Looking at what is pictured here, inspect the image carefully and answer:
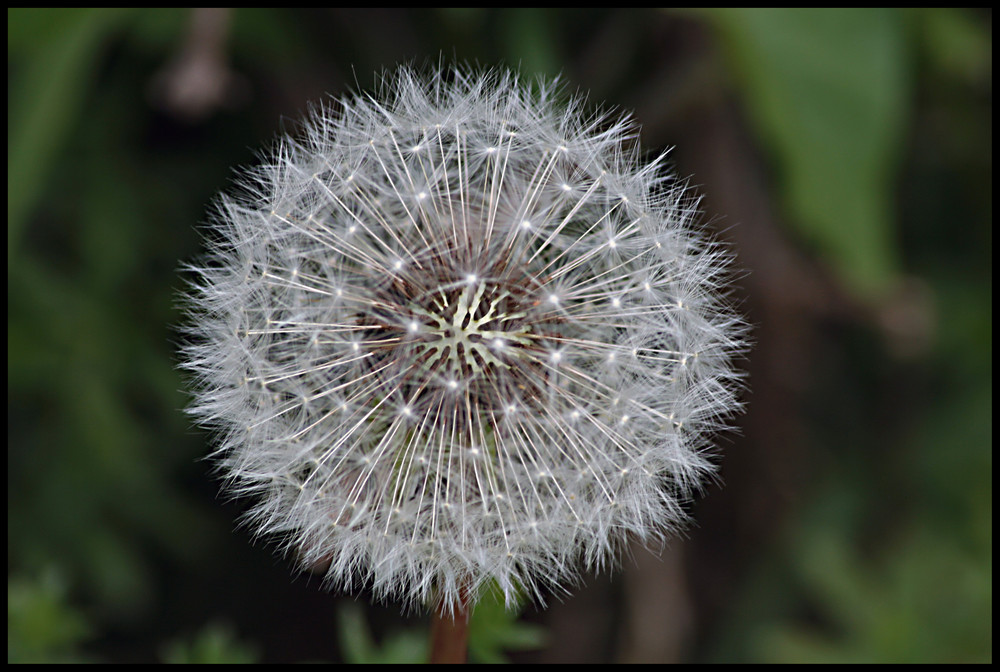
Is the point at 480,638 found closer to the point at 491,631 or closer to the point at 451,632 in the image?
the point at 491,631

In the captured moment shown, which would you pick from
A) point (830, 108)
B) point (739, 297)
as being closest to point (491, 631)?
point (739, 297)

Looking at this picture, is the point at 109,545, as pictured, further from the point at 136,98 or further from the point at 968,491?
the point at 968,491

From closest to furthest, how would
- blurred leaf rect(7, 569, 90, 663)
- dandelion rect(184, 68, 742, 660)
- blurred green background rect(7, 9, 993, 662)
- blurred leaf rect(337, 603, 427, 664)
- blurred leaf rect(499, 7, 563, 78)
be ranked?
dandelion rect(184, 68, 742, 660) < blurred leaf rect(337, 603, 427, 664) < blurred leaf rect(7, 569, 90, 663) < blurred green background rect(7, 9, 993, 662) < blurred leaf rect(499, 7, 563, 78)

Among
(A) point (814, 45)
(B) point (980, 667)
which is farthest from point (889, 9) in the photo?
(B) point (980, 667)

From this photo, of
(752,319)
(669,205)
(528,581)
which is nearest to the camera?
(528,581)

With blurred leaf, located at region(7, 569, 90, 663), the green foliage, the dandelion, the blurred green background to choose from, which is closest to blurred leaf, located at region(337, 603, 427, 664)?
the green foliage

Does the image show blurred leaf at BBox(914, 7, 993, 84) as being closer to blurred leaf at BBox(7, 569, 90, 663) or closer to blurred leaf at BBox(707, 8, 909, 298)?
blurred leaf at BBox(707, 8, 909, 298)
